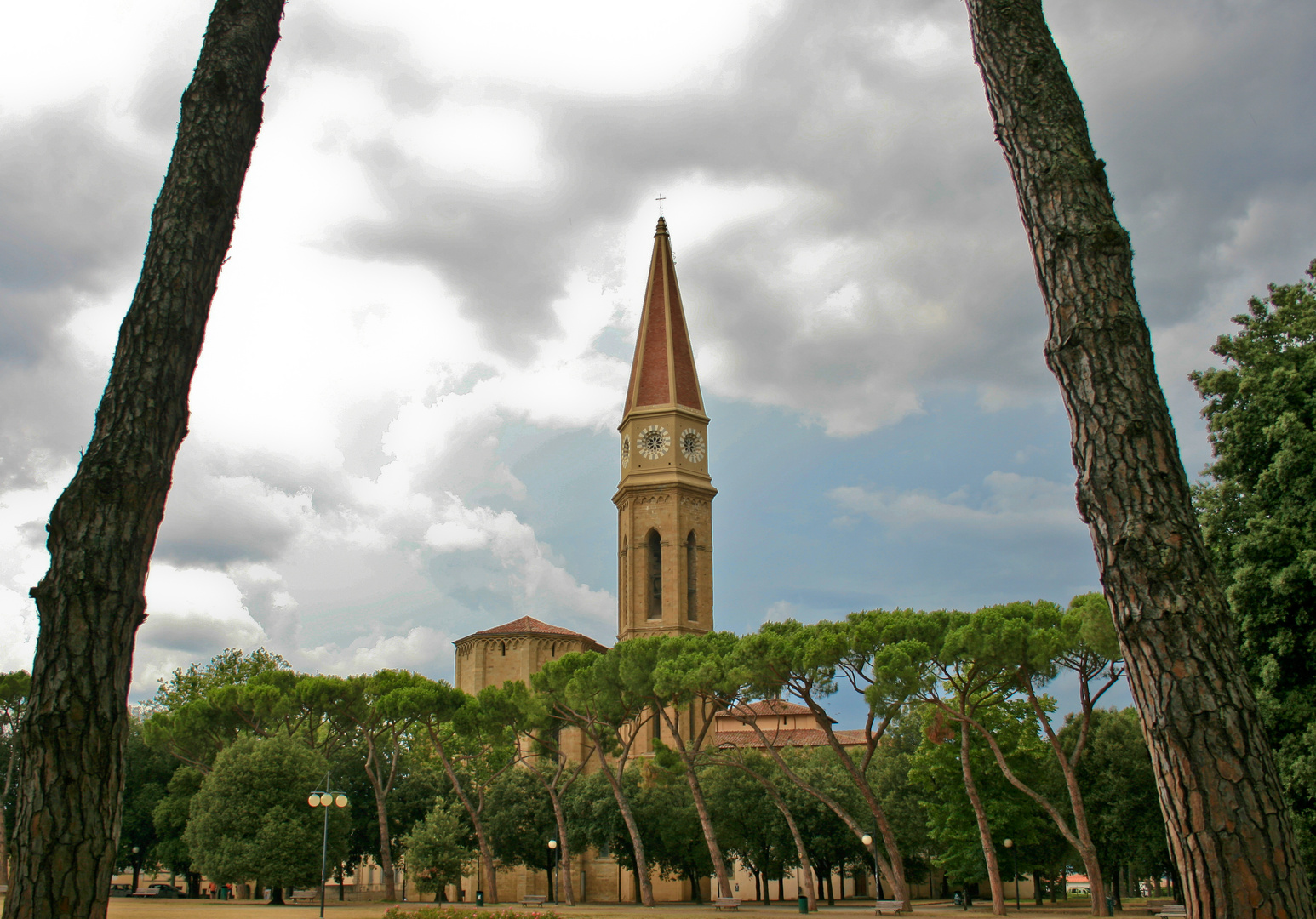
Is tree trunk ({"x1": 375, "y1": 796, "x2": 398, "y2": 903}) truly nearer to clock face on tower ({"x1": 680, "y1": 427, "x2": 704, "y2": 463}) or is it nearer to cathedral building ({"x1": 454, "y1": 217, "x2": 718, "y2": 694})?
cathedral building ({"x1": 454, "y1": 217, "x2": 718, "y2": 694})

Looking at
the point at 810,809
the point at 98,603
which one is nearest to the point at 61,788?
the point at 98,603

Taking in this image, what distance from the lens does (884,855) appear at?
47.7 metres

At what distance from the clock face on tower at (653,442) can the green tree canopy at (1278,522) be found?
128ft

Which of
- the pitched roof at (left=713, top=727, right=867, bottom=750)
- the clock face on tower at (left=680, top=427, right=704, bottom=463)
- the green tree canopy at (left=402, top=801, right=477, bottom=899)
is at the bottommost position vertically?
the green tree canopy at (left=402, top=801, right=477, bottom=899)

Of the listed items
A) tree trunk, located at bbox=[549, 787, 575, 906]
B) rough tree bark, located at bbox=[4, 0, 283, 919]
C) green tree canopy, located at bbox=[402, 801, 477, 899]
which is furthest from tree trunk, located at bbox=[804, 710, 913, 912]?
rough tree bark, located at bbox=[4, 0, 283, 919]

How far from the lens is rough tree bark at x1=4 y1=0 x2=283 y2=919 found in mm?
4855

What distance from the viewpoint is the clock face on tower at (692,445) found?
5981 cm

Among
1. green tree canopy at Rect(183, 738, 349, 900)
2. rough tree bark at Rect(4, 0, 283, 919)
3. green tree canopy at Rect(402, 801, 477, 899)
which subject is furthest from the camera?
green tree canopy at Rect(402, 801, 477, 899)

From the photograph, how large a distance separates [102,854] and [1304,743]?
2009 centimetres

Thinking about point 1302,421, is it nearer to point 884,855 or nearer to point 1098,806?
point 1098,806

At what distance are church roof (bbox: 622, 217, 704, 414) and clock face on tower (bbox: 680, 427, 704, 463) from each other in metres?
1.62

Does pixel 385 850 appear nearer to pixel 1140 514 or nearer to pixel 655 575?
pixel 655 575

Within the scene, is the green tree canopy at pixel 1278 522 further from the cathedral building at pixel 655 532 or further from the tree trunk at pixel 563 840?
the cathedral building at pixel 655 532

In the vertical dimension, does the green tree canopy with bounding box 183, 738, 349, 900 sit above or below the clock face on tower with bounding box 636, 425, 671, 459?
below
